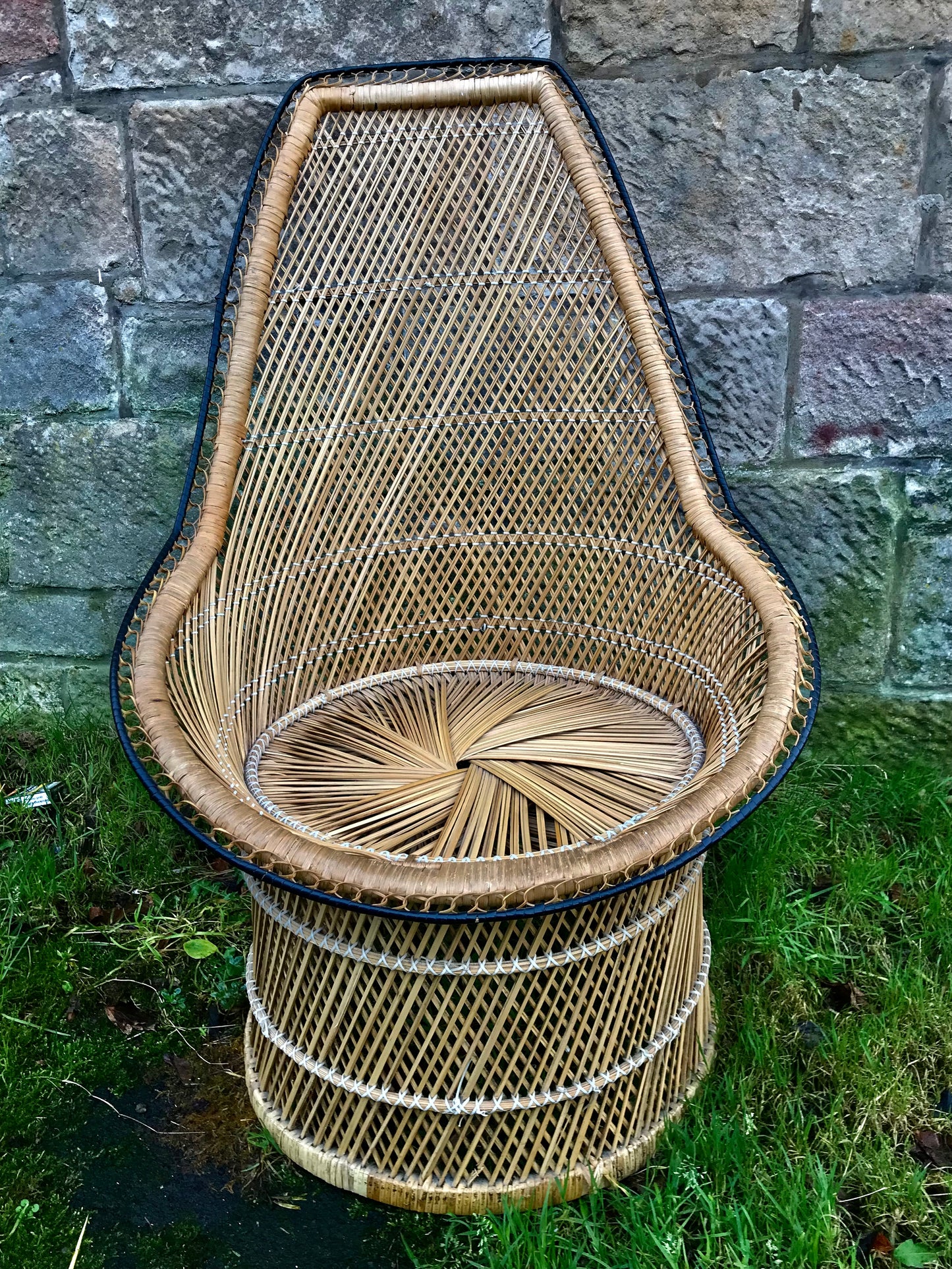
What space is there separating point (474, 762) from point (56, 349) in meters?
1.31

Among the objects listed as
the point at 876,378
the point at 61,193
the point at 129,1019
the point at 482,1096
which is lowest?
the point at 129,1019

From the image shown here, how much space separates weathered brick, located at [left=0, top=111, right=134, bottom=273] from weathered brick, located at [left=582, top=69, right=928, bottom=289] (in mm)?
931

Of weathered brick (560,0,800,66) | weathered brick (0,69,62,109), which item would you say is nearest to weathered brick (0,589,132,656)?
weathered brick (0,69,62,109)

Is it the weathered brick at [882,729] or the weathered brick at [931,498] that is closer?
the weathered brick at [931,498]

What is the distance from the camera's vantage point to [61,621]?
93.0 inches

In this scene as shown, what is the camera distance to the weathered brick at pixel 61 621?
2342 mm

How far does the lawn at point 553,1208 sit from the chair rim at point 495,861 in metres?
0.49

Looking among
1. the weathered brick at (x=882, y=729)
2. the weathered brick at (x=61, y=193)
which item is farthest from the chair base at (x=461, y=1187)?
the weathered brick at (x=61, y=193)

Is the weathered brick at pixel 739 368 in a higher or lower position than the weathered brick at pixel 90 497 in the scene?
higher

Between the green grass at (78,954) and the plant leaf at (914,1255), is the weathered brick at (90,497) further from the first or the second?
the plant leaf at (914,1255)

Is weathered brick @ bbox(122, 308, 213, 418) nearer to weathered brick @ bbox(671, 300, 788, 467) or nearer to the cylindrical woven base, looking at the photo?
weathered brick @ bbox(671, 300, 788, 467)

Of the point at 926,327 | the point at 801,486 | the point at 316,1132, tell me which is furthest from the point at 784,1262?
the point at 926,327

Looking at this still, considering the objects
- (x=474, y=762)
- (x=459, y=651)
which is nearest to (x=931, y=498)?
(x=459, y=651)

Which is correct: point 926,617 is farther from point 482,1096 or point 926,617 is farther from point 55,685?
point 55,685
